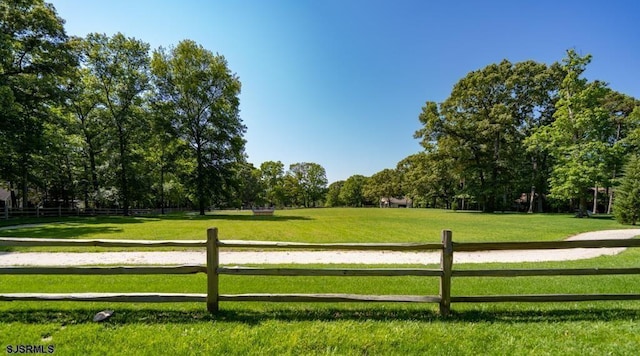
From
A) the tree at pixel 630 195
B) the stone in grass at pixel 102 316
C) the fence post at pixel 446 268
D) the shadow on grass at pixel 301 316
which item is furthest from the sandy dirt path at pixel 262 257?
the tree at pixel 630 195

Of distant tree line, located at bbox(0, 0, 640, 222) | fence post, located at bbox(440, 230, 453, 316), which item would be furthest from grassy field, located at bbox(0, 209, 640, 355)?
distant tree line, located at bbox(0, 0, 640, 222)

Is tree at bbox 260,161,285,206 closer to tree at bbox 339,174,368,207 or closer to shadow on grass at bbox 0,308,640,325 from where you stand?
tree at bbox 339,174,368,207

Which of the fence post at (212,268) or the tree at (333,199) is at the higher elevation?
the fence post at (212,268)

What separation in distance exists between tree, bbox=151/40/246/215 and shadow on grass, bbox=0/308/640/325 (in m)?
28.2

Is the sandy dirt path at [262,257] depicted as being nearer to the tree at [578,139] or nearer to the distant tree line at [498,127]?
the tree at [578,139]

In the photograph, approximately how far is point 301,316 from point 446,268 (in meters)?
2.26

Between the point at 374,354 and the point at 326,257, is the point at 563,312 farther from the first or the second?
the point at 326,257

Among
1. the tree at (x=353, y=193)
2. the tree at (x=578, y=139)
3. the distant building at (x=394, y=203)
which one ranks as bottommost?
the distant building at (x=394, y=203)

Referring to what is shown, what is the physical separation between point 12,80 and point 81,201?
17.9 m

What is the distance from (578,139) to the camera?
2889 cm

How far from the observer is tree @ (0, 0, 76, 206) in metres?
20.5

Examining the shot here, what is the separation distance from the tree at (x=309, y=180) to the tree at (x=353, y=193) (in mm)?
8327

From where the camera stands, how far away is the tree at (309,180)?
93750 mm

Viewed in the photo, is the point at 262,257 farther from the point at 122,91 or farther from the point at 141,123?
the point at 122,91
